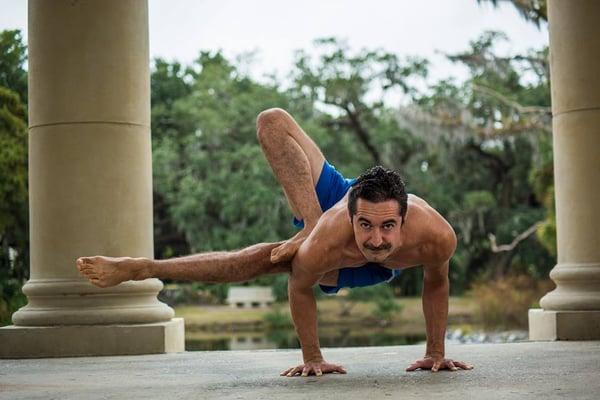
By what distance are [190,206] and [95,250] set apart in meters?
35.6

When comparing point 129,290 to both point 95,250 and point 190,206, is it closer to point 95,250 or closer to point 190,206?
point 95,250

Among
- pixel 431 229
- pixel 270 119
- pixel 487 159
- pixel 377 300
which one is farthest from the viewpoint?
pixel 487 159

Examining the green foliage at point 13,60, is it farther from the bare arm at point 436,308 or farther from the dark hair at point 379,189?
the dark hair at point 379,189

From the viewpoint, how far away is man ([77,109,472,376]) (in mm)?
9078

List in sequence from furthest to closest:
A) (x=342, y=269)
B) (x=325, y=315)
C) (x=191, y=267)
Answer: (x=325, y=315), (x=342, y=269), (x=191, y=267)

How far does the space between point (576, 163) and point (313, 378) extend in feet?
26.0

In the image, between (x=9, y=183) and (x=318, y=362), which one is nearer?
(x=318, y=362)

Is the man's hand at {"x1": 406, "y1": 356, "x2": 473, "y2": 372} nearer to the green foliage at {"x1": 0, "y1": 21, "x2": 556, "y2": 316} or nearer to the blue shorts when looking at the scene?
the blue shorts

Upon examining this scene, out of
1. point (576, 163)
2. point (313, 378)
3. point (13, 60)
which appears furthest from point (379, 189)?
point (13, 60)

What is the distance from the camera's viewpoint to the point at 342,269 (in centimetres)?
1042

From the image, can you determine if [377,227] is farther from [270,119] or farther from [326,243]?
[270,119]

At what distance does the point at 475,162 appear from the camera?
55.7 meters

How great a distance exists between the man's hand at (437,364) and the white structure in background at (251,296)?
39558 mm

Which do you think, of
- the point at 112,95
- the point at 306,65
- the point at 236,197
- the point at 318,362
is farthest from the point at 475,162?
the point at 318,362
